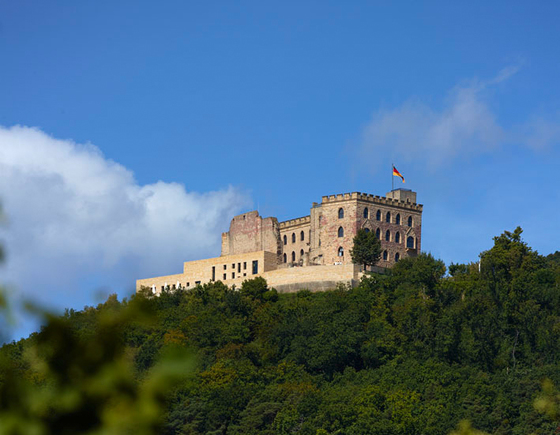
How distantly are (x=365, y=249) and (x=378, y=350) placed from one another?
28.0 ft

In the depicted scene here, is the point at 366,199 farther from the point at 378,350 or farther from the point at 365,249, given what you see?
the point at 378,350

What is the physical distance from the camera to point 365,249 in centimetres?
7212

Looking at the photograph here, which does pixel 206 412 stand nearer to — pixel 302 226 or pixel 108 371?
pixel 302 226

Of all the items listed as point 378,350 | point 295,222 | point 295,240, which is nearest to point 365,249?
point 295,240

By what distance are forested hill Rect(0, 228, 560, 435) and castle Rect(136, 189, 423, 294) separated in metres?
2.04

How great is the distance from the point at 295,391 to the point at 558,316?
18.9m

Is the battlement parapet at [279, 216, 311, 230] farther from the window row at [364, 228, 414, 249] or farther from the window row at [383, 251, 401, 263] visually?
the window row at [383, 251, 401, 263]

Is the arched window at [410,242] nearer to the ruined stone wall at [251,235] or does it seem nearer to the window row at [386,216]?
the window row at [386,216]

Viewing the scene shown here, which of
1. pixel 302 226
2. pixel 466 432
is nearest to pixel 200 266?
pixel 302 226

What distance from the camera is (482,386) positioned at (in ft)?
200

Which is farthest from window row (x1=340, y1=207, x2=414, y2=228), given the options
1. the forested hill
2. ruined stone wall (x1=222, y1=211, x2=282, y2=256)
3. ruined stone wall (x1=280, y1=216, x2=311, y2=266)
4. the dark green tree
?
ruined stone wall (x1=222, y1=211, x2=282, y2=256)

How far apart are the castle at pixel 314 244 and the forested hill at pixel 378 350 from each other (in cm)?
204

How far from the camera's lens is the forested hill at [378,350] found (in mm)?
60344

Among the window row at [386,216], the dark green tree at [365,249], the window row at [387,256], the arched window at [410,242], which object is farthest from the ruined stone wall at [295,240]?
the arched window at [410,242]
